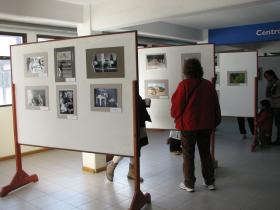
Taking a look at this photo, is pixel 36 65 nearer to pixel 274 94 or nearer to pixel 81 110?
pixel 81 110

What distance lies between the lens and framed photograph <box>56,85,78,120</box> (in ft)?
11.5

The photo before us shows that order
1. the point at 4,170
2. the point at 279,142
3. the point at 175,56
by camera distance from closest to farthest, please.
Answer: the point at 175,56, the point at 4,170, the point at 279,142

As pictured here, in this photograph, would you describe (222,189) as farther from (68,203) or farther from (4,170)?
(4,170)

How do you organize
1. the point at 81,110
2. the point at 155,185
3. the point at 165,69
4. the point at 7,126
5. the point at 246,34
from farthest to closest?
the point at 246,34
the point at 7,126
the point at 165,69
the point at 155,185
the point at 81,110

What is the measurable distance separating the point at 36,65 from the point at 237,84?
12.8ft

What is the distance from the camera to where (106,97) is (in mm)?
3271

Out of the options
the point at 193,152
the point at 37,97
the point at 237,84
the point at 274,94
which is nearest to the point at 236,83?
the point at 237,84

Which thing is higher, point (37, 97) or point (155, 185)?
point (37, 97)

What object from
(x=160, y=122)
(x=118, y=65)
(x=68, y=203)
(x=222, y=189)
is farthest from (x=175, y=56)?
(x=68, y=203)

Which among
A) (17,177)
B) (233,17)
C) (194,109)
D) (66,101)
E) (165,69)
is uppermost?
(233,17)

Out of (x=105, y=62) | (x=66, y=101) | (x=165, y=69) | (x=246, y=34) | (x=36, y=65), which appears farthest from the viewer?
(x=246, y=34)

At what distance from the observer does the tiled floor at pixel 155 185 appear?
3482mm

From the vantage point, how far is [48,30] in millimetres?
5852

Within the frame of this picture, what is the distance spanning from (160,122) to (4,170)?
8.43 feet
